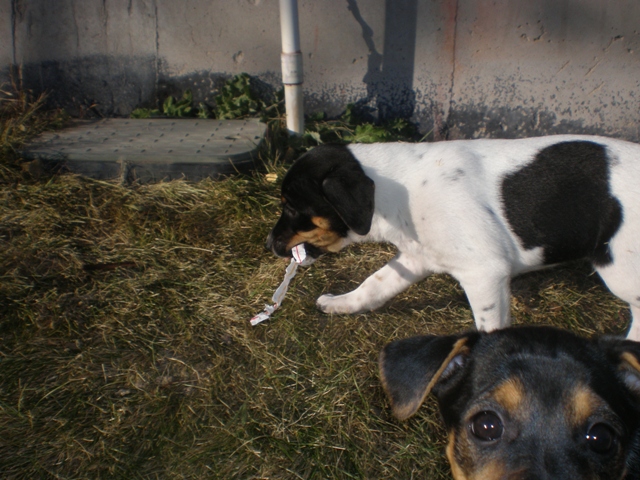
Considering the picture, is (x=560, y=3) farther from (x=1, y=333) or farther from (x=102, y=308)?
(x=1, y=333)

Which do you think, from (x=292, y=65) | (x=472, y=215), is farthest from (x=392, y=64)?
(x=472, y=215)

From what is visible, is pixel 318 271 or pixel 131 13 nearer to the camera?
pixel 318 271

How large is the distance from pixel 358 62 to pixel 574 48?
7.05 ft

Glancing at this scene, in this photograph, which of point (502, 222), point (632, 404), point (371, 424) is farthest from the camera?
point (502, 222)

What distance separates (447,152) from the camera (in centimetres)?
416

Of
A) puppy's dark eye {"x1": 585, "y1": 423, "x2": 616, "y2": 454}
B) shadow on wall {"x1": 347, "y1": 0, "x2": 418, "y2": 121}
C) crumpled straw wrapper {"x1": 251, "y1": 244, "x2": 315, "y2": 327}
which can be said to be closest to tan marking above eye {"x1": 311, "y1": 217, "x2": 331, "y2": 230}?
crumpled straw wrapper {"x1": 251, "y1": 244, "x2": 315, "y2": 327}

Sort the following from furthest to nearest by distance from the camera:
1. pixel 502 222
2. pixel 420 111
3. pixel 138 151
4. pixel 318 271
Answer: pixel 420 111 → pixel 138 151 → pixel 318 271 → pixel 502 222

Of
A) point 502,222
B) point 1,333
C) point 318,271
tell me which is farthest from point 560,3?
point 1,333

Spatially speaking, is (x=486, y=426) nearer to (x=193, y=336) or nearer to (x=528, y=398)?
(x=528, y=398)

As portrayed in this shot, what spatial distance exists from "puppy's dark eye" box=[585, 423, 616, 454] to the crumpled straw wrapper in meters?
2.32

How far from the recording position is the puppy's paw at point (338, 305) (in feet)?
14.5

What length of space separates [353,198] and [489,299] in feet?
3.45

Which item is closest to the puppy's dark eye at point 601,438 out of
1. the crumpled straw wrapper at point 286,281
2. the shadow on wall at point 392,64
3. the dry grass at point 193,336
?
the dry grass at point 193,336

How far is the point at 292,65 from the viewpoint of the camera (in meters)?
5.93
